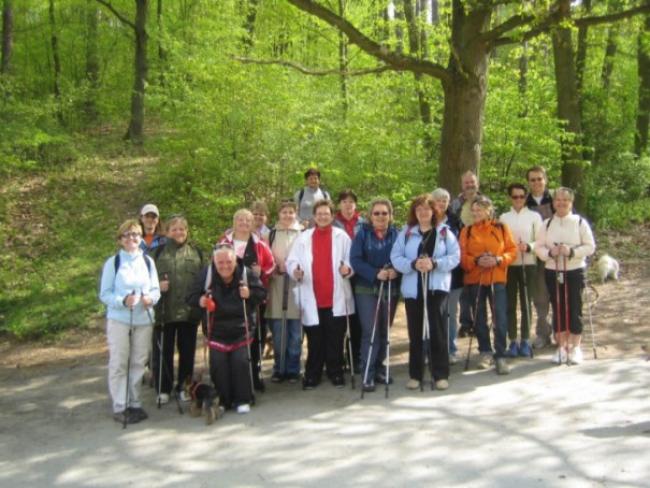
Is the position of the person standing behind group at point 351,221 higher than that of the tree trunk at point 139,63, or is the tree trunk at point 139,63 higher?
the tree trunk at point 139,63

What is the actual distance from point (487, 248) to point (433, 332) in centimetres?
111

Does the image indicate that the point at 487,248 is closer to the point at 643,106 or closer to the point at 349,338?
the point at 349,338

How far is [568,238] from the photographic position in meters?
6.82

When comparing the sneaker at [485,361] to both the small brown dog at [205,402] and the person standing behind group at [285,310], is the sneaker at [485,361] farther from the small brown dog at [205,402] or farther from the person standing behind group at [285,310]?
the small brown dog at [205,402]

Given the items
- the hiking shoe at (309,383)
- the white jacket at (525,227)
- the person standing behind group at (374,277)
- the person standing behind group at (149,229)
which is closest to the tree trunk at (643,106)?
the white jacket at (525,227)

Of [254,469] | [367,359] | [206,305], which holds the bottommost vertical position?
[254,469]

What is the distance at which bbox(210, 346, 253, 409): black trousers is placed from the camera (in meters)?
5.90

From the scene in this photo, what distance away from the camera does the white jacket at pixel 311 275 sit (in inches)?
256

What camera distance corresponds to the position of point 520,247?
7.02 meters

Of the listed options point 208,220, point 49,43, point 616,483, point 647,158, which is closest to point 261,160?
point 208,220

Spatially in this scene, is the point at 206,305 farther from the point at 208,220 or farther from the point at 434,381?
the point at 208,220

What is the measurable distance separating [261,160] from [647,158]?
423 inches

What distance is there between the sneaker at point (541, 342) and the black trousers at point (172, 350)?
3973 mm

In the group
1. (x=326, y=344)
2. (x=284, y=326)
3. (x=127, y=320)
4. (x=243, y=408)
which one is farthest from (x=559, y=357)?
(x=127, y=320)
